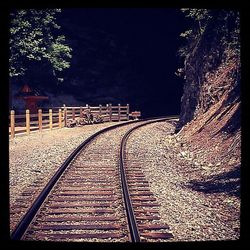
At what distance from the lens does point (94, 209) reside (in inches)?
252

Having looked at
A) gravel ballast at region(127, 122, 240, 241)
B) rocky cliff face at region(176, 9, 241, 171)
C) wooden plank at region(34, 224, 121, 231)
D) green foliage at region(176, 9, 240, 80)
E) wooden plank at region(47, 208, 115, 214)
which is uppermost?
green foliage at region(176, 9, 240, 80)

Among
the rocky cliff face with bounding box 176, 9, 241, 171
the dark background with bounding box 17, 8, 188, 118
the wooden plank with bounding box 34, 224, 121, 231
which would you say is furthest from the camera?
the dark background with bounding box 17, 8, 188, 118

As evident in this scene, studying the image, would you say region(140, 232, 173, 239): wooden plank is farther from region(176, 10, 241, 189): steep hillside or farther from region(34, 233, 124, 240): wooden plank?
region(176, 10, 241, 189): steep hillside

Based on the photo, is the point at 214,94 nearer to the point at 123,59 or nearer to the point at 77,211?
the point at 77,211

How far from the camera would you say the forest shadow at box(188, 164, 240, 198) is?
7754 mm

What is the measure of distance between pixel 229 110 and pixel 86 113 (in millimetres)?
15859

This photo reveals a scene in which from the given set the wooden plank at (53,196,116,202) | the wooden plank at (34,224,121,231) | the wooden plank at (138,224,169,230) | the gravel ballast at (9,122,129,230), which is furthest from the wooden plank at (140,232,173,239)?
the gravel ballast at (9,122,129,230)

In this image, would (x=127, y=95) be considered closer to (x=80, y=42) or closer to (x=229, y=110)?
(x=80, y=42)

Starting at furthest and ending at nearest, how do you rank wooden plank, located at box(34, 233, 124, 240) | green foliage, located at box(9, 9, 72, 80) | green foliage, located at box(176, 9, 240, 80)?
green foliage, located at box(9, 9, 72, 80)
green foliage, located at box(176, 9, 240, 80)
wooden plank, located at box(34, 233, 124, 240)

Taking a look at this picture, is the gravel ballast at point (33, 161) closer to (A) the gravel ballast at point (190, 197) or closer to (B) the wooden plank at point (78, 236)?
(B) the wooden plank at point (78, 236)

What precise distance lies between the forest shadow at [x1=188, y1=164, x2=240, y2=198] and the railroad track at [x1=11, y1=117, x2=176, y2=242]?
1329mm

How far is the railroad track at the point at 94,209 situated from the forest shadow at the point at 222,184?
4.36 ft

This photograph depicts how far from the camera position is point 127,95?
3925 cm

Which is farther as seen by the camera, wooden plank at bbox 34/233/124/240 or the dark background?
the dark background
